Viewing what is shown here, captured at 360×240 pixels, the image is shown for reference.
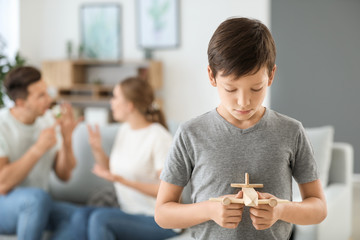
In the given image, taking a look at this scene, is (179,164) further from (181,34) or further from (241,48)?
(181,34)

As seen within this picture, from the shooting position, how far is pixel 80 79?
15.9 feet

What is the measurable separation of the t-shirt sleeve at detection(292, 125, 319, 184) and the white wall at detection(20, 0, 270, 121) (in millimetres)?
3470

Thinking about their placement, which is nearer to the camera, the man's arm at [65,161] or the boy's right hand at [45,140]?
the boy's right hand at [45,140]

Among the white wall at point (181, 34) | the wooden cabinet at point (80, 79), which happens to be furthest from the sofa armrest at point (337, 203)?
the wooden cabinet at point (80, 79)

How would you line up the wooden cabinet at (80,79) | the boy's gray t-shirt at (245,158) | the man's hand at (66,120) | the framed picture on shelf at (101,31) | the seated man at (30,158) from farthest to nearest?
the framed picture on shelf at (101,31)
the wooden cabinet at (80,79)
the man's hand at (66,120)
the seated man at (30,158)
the boy's gray t-shirt at (245,158)

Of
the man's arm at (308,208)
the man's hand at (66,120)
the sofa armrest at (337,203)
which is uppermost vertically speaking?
the man's arm at (308,208)

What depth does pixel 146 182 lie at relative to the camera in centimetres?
165

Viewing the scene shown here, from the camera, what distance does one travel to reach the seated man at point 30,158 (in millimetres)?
1584

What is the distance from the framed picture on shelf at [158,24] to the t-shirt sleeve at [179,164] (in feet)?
13.1

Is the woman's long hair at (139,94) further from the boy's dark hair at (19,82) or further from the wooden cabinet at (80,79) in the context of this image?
the wooden cabinet at (80,79)

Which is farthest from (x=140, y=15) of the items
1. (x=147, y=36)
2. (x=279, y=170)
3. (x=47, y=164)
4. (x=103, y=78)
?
(x=279, y=170)

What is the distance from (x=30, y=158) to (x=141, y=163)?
38cm

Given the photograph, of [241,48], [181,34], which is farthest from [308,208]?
[181,34]

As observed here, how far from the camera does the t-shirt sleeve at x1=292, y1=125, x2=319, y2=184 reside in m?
0.71
